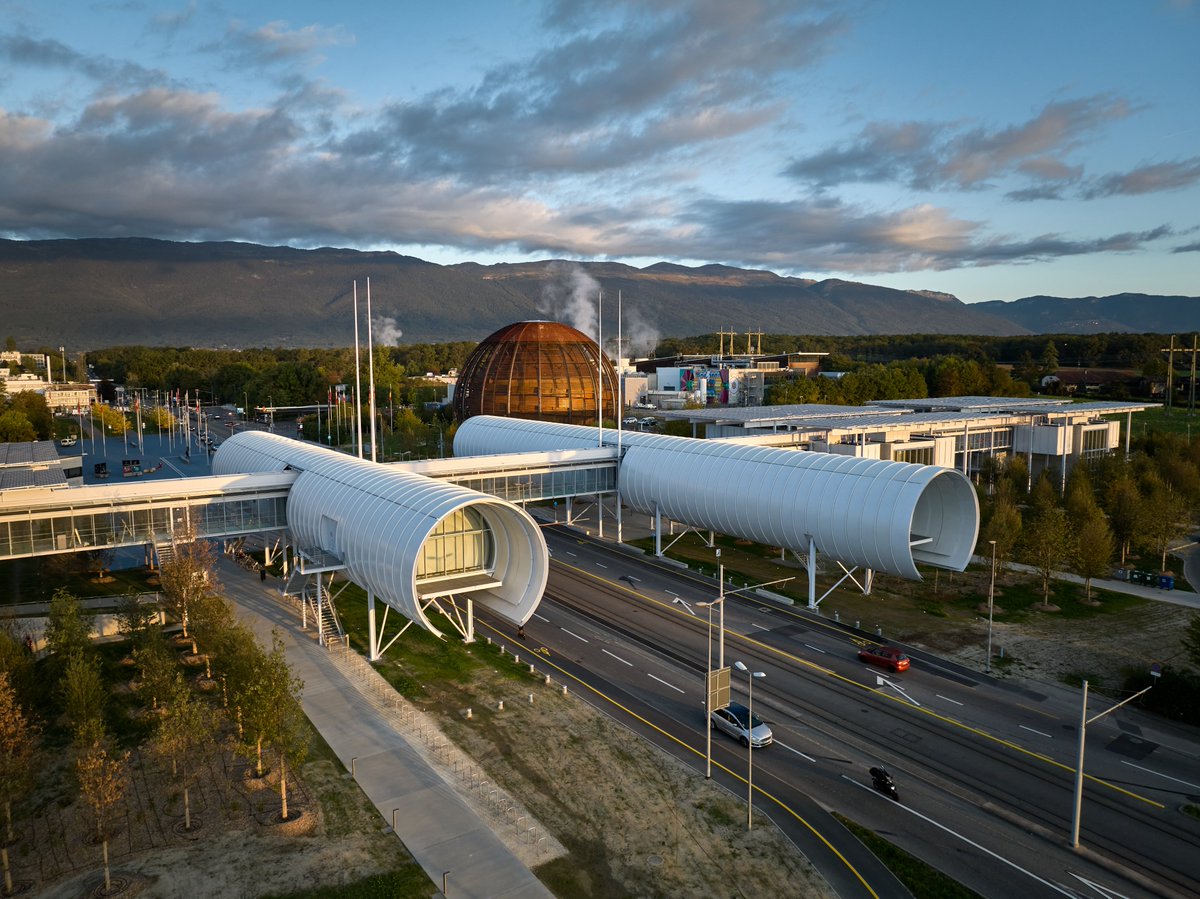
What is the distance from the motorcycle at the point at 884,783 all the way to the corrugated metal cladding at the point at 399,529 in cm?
A: 1783

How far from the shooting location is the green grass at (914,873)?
23.4 metres

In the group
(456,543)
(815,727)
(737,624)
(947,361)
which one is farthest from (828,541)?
(947,361)

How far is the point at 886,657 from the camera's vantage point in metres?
39.9

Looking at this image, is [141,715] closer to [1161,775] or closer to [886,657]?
[886,657]

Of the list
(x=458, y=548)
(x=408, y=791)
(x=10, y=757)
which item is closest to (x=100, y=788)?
(x=10, y=757)

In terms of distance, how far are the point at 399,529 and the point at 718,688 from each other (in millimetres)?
17722

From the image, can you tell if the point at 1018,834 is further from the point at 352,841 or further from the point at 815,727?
the point at 352,841

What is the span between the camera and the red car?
39.5 metres

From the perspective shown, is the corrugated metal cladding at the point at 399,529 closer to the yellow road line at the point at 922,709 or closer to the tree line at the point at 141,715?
the tree line at the point at 141,715

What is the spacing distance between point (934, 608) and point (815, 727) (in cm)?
1998

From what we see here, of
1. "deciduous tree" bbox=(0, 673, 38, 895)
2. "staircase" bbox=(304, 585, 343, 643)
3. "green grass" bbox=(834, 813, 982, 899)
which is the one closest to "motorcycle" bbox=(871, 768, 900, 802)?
"green grass" bbox=(834, 813, 982, 899)

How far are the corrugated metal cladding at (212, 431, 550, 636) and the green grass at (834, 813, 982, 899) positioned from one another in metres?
19.4

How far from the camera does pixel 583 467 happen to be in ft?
215

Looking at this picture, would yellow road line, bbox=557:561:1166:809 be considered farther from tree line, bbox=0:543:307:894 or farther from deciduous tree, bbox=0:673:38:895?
deciduous tree, bbox=0:673:38:895
